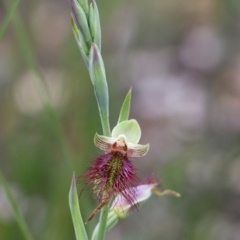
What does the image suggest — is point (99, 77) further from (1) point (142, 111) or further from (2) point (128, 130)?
(1) point (142, 111)

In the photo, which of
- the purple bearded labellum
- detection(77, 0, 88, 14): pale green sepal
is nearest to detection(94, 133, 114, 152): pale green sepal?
the purple bearded labellum

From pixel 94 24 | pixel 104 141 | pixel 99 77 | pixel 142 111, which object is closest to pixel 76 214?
pixel 104 141

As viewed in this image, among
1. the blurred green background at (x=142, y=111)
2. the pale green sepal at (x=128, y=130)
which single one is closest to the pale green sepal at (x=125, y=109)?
the pale green sepal at (x=128, y=130)

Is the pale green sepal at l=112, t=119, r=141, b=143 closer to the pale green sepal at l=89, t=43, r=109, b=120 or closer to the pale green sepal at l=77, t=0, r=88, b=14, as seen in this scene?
the pale green sepal at l=89, t=43, r=109, b=120

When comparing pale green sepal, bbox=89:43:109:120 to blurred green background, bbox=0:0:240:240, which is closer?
pale green sepal, bbox=89:43:109:120

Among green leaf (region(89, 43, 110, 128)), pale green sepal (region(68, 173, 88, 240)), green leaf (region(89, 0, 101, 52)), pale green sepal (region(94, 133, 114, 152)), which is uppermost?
green leaf (region(89, 0, 101, 52))

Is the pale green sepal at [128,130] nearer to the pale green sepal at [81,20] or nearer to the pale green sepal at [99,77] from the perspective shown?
the pale green sepal at [99,77]

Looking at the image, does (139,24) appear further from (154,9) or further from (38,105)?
(38,105)
